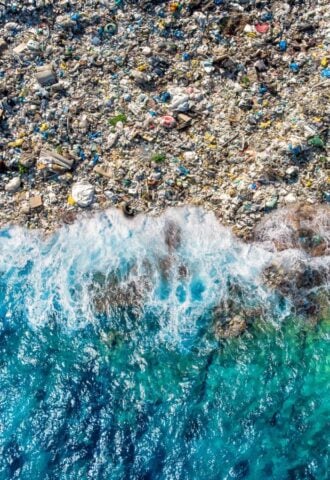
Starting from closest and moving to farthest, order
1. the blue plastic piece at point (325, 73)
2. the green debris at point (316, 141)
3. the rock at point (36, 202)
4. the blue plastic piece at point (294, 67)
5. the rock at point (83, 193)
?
the green debris at point (316, 141)
the blue plastic piece at point (325, 73)
the blue plastic piece at point (294, 67)
the rock at point (83, 193)
the rock at point (36, 202)

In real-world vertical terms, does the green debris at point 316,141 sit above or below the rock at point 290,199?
above

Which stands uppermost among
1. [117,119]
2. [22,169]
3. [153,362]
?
[117,119]

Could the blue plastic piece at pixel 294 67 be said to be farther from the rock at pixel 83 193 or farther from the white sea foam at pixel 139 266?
the rock at pixel 83 193

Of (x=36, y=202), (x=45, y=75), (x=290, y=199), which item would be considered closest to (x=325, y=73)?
(x=290, y=199)

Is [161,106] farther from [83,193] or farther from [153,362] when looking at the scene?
[153,362]

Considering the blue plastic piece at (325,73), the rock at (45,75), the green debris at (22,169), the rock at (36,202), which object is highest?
the blue plastic piece at (325,73)

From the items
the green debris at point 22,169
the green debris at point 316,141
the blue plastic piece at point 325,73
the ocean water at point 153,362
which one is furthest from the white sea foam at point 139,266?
the blue plastic piece at point 325,73

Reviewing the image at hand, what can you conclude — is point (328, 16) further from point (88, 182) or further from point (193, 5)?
point (88, 182)

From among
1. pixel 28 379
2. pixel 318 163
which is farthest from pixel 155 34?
pixel 28 379
